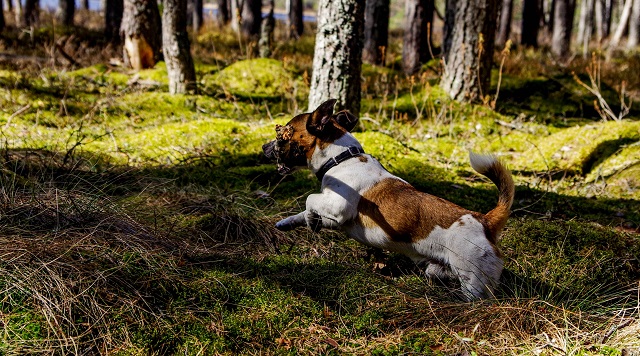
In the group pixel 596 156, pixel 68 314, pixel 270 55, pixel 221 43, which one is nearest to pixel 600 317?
pixel 68 314

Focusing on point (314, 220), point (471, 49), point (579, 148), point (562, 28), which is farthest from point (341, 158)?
point (562, 28)

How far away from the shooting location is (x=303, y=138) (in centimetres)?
403

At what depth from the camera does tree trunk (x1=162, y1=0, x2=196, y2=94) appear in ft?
27.1

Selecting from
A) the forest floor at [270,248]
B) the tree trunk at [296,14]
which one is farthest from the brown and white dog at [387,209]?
the tree trunk at [296,14]

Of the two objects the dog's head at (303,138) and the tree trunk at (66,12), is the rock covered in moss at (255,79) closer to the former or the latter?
the dog's head at (303,138)

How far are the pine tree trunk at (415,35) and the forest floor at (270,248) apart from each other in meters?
3.97

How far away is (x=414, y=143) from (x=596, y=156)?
234cm

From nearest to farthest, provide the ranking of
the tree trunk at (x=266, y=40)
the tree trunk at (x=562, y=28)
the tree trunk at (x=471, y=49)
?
1. the tree trunk at (x=471, y=49)
2. the tree trunk at (x=266, y=40)
3. the tree trunk at (x=562, y=28)

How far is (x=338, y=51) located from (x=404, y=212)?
347cm

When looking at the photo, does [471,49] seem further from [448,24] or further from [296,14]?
[296,14]

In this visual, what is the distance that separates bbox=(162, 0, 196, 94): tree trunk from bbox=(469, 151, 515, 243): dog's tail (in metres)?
6.15

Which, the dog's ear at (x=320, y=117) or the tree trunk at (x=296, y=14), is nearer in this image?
the dog's ear at (x=320, y=117)

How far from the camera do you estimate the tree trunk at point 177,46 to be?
8258mm

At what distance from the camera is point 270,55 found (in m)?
12.2
